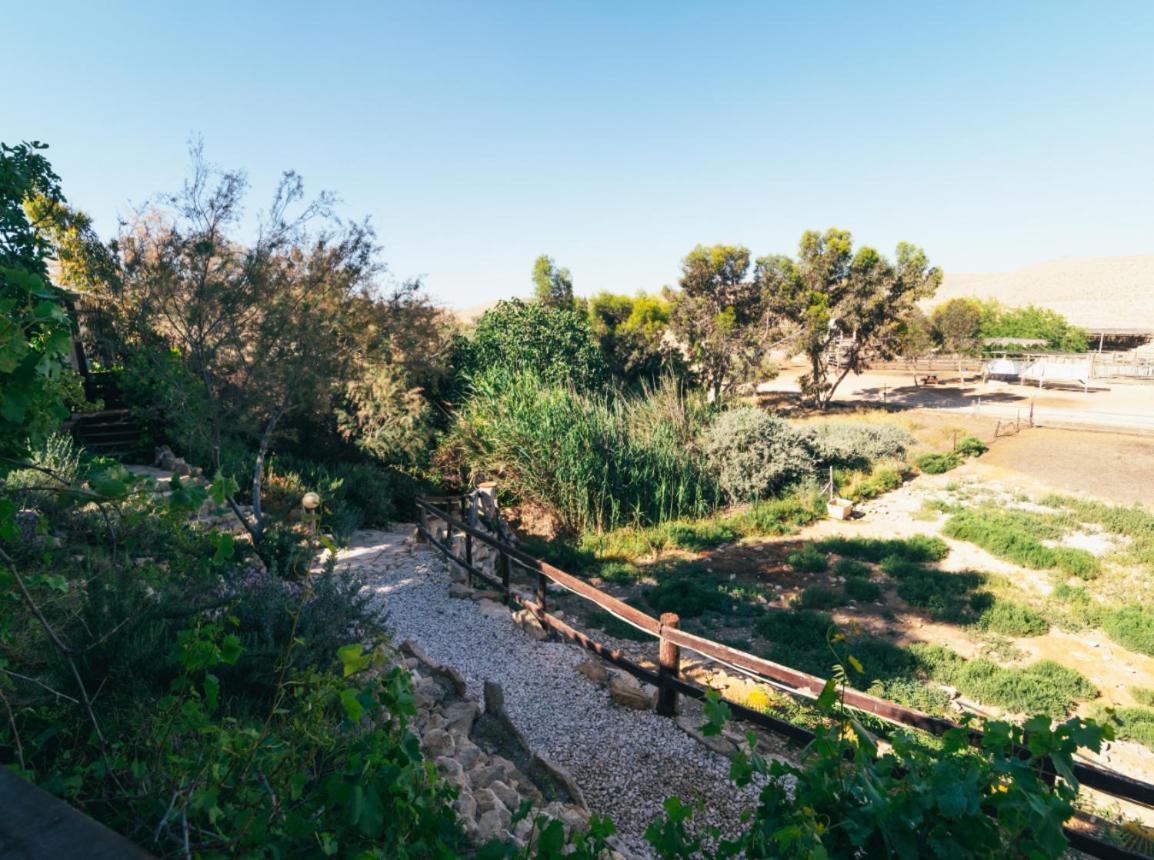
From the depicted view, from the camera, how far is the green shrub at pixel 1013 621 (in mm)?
6371

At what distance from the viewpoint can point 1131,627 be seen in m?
6.27

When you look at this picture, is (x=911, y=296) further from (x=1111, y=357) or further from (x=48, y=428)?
(x=48, y=428)

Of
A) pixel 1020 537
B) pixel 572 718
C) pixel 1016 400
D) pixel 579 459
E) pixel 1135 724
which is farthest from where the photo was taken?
pixel 1016 400

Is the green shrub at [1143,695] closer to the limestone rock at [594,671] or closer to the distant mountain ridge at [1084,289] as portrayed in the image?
the limestone rock at [594,671]

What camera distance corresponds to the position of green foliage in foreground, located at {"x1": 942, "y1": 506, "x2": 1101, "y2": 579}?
7867 millimetres

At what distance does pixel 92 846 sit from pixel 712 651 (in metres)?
3.80

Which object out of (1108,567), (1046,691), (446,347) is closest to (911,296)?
(1108,567)

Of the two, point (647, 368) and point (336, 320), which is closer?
point (336, 320)

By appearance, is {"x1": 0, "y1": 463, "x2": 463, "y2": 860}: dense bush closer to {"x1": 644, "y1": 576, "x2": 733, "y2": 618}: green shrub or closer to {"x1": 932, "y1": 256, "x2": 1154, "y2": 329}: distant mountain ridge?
{"x1": 644, "y1": 576, "x2": 733, "y2": 618}: green shrub

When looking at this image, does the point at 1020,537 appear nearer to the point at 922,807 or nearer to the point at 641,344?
the point at 922,807

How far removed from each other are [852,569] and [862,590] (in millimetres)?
704

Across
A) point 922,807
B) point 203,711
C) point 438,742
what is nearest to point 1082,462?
point 438,742

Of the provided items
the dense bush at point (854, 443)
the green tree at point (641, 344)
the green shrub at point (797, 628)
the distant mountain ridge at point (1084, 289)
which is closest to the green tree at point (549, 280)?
the green tree at point (641, 344)

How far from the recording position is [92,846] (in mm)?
879
